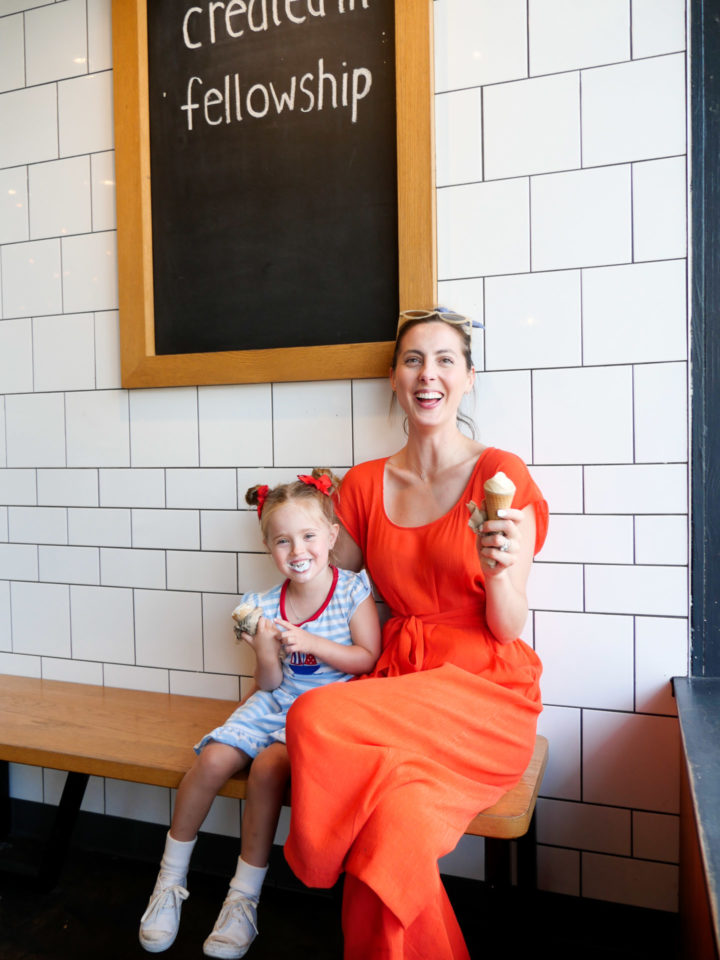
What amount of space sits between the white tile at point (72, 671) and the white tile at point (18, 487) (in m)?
0.50

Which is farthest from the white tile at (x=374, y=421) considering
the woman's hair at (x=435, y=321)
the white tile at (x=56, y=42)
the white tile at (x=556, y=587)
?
the white tile at (x=56, y=42)

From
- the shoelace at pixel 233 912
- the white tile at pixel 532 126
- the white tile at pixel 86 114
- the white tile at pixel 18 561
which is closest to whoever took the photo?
the shoelace at pixel 233 912

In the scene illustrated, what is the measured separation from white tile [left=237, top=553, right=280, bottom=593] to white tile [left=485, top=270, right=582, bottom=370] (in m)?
0.79

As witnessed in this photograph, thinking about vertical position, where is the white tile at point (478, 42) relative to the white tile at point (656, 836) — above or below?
above

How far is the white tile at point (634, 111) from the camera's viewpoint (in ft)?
5.37

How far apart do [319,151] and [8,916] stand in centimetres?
213

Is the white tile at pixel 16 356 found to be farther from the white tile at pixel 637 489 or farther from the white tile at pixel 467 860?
the white tile at pixel 467 860

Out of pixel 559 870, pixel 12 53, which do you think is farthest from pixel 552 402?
pixel 12 53

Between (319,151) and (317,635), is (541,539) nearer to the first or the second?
(317,635)

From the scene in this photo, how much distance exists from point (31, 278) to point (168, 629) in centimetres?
114

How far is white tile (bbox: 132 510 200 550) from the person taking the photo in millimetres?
2133

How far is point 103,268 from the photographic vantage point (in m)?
2.17

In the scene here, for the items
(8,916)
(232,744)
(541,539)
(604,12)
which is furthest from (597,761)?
(604,12)

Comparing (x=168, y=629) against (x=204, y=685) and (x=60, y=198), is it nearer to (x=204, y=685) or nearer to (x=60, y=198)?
(x=204, y=685)
